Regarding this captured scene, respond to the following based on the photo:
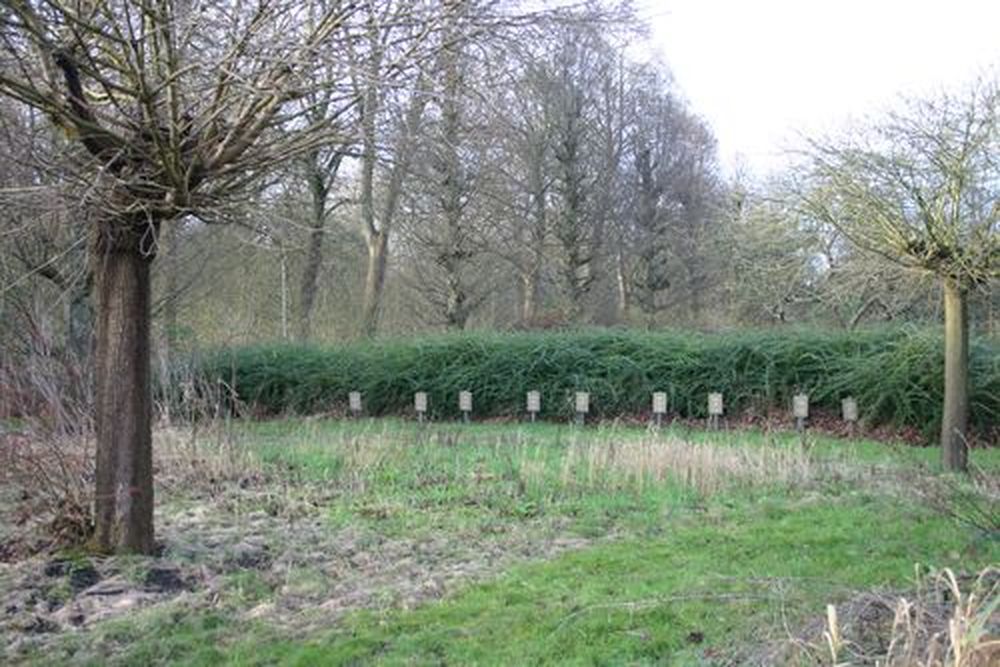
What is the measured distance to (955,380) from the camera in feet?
34.5

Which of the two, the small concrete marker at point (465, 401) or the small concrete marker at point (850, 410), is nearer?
the small concrete marker at point (850, 410)

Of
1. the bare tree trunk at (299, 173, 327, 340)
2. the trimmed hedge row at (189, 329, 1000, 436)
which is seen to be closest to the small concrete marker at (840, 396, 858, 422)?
the trimmed hedge row at (189, 329, 1000, 436)

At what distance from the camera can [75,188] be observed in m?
5.42

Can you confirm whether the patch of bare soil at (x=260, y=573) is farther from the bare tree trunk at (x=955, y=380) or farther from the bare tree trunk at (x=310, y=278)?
the bare tree trunk at (x=310, y=278)

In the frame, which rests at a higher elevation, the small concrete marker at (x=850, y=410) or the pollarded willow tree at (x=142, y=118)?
the pollarded willow tree at (x=142, y=118)

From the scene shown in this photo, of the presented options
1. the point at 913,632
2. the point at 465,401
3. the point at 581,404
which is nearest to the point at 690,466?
the point at 913,632

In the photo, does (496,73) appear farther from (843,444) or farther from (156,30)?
Result: (843,444)

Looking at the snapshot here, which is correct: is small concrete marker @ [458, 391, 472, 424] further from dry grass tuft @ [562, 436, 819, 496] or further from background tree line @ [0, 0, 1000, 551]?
dry grass tuft @ [562, 436, 819, 496]

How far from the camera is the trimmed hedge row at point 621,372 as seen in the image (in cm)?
1498

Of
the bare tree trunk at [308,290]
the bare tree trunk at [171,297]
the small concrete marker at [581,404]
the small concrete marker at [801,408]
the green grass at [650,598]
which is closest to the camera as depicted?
the green grass at [650,598]

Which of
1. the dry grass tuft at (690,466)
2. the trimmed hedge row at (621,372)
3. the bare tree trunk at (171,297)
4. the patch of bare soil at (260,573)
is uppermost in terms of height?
the bare tree trunk at (171,297)

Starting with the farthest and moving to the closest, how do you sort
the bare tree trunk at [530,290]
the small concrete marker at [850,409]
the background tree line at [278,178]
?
the bare tree trunk at [530,290]
the small concrete marker at [850,409]
the background tree line at [278,178]

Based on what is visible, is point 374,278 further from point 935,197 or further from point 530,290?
point 935,197

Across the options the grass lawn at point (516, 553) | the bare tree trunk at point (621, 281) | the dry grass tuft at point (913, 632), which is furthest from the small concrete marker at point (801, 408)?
the bare tree trunk at point (621, 281)
